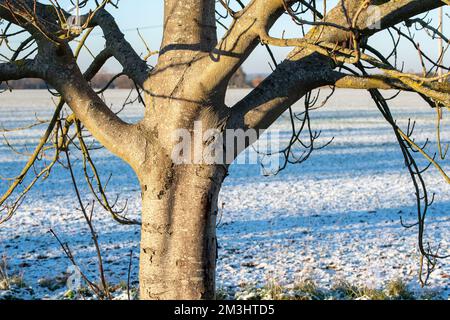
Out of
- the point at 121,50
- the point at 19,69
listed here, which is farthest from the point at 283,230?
the point at 19,69

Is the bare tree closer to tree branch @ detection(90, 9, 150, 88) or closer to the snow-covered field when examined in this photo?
tree branch @ detection(90, 9, 150, 88)

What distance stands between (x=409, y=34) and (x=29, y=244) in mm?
5312

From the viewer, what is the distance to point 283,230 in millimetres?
7355

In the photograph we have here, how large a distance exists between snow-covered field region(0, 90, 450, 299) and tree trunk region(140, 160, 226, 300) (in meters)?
1.33

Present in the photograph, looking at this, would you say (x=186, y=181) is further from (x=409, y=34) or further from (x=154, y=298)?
(x=409, y=34)

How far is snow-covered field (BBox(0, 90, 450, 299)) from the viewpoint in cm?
549

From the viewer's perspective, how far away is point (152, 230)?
7.39ft

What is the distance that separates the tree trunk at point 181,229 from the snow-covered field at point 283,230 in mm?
1334

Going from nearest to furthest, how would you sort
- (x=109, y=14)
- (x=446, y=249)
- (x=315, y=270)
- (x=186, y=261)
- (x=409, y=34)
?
(x=186, y=261) → (x=109, y=14) → (x=409, y=34) → (x=315, y=270) → (x=446, y=249)

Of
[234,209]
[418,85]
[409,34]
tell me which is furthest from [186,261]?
[234,209]

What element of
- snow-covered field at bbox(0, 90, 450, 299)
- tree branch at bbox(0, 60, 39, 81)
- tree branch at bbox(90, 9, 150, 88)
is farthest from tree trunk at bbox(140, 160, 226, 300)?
A: snow-covered field at bbox(0, 90, 450, 299)

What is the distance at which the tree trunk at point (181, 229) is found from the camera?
2197 mm

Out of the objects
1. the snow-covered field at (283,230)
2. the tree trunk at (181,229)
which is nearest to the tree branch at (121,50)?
the tree trunk at (181,229)

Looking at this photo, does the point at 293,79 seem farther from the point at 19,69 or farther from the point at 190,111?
the point at 19,69
